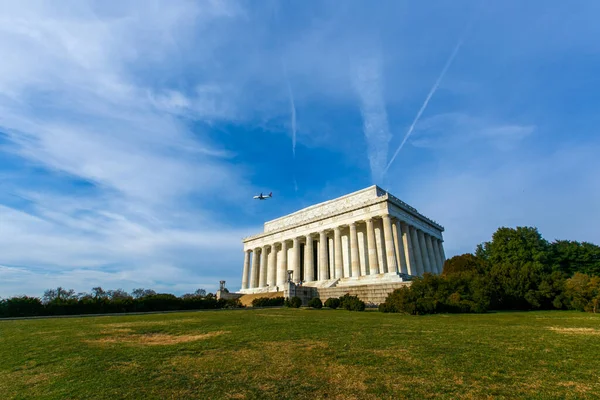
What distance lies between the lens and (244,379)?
21.1 ft

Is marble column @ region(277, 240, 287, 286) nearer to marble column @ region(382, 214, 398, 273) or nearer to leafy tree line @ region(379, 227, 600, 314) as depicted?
marble column @ region(382, 214, 398, 273)

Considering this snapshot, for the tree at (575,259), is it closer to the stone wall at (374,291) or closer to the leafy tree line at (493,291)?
the leafy tree line at (493,291)

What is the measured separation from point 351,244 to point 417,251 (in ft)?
35.0

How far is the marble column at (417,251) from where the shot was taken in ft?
155

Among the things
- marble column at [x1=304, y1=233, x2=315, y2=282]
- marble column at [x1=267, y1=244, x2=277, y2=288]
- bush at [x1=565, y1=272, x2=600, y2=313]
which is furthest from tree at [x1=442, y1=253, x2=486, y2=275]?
marble column at [x1=267, y1=244, x2=277, y2=288]

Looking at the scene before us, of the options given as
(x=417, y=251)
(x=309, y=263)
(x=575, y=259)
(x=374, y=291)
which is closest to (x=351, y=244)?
(x=309, y=263)

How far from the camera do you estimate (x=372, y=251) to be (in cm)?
4431

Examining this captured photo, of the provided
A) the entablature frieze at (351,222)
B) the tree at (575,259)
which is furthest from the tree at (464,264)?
the tree at (575,259)

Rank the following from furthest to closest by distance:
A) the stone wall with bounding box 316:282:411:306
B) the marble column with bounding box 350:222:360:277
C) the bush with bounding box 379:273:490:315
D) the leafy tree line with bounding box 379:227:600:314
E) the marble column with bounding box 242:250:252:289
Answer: the marble column with bounding box 242:250:252:289 → the marble column with bounding box 350:222:360:277 → the stone wall with bounding box 316:282:411:306 → the leafy tree line with bounding box 379:227:600:314 → the bush with bounding box 379:273:490:315

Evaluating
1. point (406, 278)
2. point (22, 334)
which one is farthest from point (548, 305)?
point (22, 334)

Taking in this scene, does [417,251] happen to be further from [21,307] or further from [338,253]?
[21,307]

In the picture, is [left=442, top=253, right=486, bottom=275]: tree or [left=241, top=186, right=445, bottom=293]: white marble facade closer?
[left=442, top=253, right=486, bottom=275]: tree

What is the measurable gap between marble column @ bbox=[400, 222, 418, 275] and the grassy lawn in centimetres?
3494

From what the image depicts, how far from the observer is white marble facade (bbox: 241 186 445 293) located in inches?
1718
